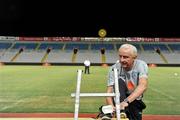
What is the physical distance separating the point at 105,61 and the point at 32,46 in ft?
34.9

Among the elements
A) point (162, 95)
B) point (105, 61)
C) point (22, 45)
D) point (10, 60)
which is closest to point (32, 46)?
point (22, 45)

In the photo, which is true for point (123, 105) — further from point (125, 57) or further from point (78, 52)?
point (78, 52)

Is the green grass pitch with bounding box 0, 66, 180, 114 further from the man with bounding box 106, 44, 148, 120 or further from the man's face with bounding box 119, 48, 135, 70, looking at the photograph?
the man's face with bounding box 119, 48, 135, 70

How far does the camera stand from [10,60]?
146 ft

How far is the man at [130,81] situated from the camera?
608cm
